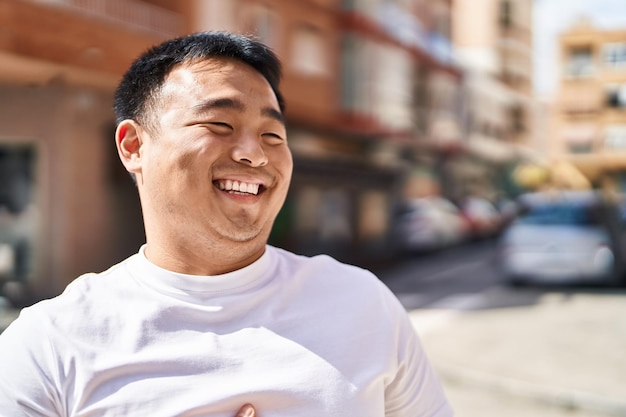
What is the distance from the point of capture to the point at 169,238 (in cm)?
169

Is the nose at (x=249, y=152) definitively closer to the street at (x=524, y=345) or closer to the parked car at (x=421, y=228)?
the street at (x=524, y=345)

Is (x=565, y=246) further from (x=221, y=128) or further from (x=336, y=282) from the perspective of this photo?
(x=221, y=128)

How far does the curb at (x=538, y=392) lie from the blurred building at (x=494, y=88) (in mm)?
31699

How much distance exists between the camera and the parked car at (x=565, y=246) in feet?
44.8

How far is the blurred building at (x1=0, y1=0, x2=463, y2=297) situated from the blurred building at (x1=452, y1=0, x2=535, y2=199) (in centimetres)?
1041

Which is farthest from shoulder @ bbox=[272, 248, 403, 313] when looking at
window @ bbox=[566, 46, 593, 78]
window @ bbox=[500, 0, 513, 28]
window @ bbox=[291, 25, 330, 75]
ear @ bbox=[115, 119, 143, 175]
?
window @ bbox=[566, 46, 593, 78]

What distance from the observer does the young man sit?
1.51 m

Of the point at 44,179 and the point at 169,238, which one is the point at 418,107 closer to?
the point at 44,179

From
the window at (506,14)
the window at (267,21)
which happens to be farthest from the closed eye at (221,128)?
the window at (506,14)

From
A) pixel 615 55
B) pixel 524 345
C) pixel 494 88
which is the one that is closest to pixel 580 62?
pixel 615 55

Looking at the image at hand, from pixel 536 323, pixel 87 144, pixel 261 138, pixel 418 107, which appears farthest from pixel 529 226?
pixel 418 107

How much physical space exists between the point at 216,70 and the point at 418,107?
2942 centimetres

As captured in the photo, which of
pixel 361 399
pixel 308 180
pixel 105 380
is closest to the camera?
pixel 105 380

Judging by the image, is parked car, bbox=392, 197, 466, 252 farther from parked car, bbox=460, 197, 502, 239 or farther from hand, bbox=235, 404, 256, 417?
hand, bbox=235, 404, 256, 417
